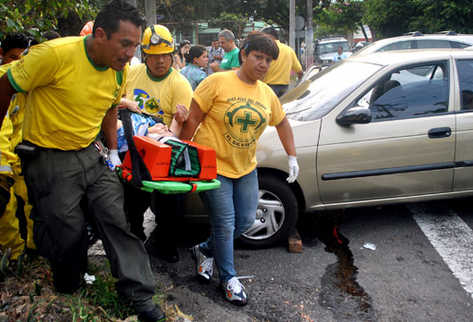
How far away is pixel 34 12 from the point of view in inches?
149

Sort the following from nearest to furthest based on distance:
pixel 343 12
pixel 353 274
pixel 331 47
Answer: pixel 353 274, pixel 331 47, pixel 343 12

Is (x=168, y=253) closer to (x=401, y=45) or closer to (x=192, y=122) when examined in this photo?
(x=192, y=122)

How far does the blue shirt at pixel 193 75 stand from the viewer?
6652 millimetres

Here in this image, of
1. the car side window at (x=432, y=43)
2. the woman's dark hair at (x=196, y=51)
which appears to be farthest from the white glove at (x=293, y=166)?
the car side window at (x=432, y=43)

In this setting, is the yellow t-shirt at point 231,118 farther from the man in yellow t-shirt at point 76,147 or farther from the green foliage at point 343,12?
the green foliage at point 343,12

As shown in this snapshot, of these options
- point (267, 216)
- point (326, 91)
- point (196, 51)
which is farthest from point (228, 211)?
point (196, 51)

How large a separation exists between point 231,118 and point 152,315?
1310mm

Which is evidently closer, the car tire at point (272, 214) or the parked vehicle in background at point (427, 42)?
the car tire at point (272, 214)

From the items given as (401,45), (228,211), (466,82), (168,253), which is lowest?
(168,253)

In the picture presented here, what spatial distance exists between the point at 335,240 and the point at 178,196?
155 centimetres

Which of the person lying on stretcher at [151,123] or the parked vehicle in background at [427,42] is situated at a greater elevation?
the parked vehicle in background at [427,42]

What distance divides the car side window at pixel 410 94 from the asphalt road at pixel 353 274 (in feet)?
3.69

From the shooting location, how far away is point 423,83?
4.49m

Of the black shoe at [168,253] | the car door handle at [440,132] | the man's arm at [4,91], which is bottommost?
the black shoe at [168,253]
